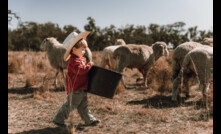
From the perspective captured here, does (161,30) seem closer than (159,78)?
No

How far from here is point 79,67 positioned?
3.51m

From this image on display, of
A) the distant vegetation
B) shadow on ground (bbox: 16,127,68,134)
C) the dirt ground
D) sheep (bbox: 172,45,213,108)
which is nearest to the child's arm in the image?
the dirt ground

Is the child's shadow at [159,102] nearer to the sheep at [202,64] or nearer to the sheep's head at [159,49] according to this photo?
the sheep at [202,64]

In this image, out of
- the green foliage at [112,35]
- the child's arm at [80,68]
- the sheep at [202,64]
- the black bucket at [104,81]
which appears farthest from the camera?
the green foliage at [112,35]

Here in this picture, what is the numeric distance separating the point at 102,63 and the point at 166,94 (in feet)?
9.53

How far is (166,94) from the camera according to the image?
254 inches

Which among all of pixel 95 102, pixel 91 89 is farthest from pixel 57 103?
pixel 91 89

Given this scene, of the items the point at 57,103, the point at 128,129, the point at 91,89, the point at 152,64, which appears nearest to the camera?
the point at 91,89

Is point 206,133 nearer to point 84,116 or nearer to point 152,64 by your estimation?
point 84,116

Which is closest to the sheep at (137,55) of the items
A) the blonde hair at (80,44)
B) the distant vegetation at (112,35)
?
the blonde hair at (80,44)

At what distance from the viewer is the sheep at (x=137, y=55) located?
276 inches

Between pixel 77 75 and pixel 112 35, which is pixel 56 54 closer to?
pixel 77 75

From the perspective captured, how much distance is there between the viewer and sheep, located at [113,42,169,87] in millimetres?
7020

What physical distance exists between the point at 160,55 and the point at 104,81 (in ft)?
14.5
